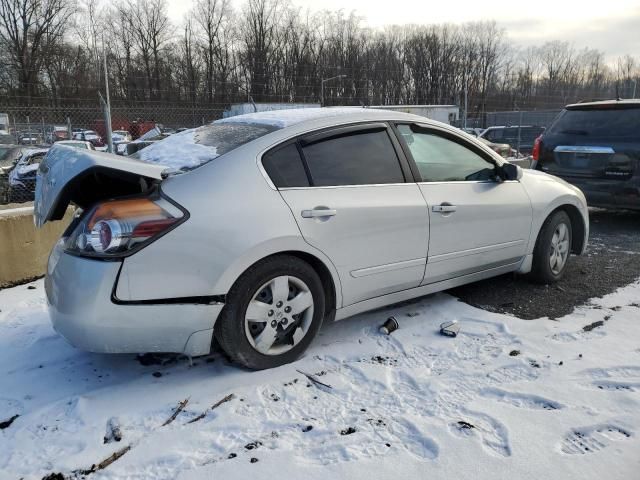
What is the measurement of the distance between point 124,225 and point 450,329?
2.18 meters

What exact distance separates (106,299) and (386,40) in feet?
236

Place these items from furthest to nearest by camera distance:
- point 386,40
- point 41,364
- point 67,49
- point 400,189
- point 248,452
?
point 386,40
point 67,49
point 400,189
point 41,364
point 248,452

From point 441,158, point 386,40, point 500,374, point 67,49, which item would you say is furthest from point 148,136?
point 386,40

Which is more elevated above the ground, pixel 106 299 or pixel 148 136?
pixel 148 136

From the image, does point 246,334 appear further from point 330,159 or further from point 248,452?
point 330,159

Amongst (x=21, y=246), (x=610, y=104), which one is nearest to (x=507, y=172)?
(x=610, y=104)

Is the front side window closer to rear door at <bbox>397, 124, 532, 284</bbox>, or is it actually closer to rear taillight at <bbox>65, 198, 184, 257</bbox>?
rear door at <bbox>397, 124, 532, 284</bbox>

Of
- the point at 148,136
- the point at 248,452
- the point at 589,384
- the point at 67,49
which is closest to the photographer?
the point at 248,452

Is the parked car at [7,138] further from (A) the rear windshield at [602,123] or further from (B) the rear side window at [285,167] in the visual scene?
(B) the rear side window at [285,167]

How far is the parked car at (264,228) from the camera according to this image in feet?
8.24

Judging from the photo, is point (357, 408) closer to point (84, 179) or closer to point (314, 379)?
point (314, 379)

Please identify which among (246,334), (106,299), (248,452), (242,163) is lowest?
(248,452)

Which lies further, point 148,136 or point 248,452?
point 148,136

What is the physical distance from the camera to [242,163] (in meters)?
2.82
